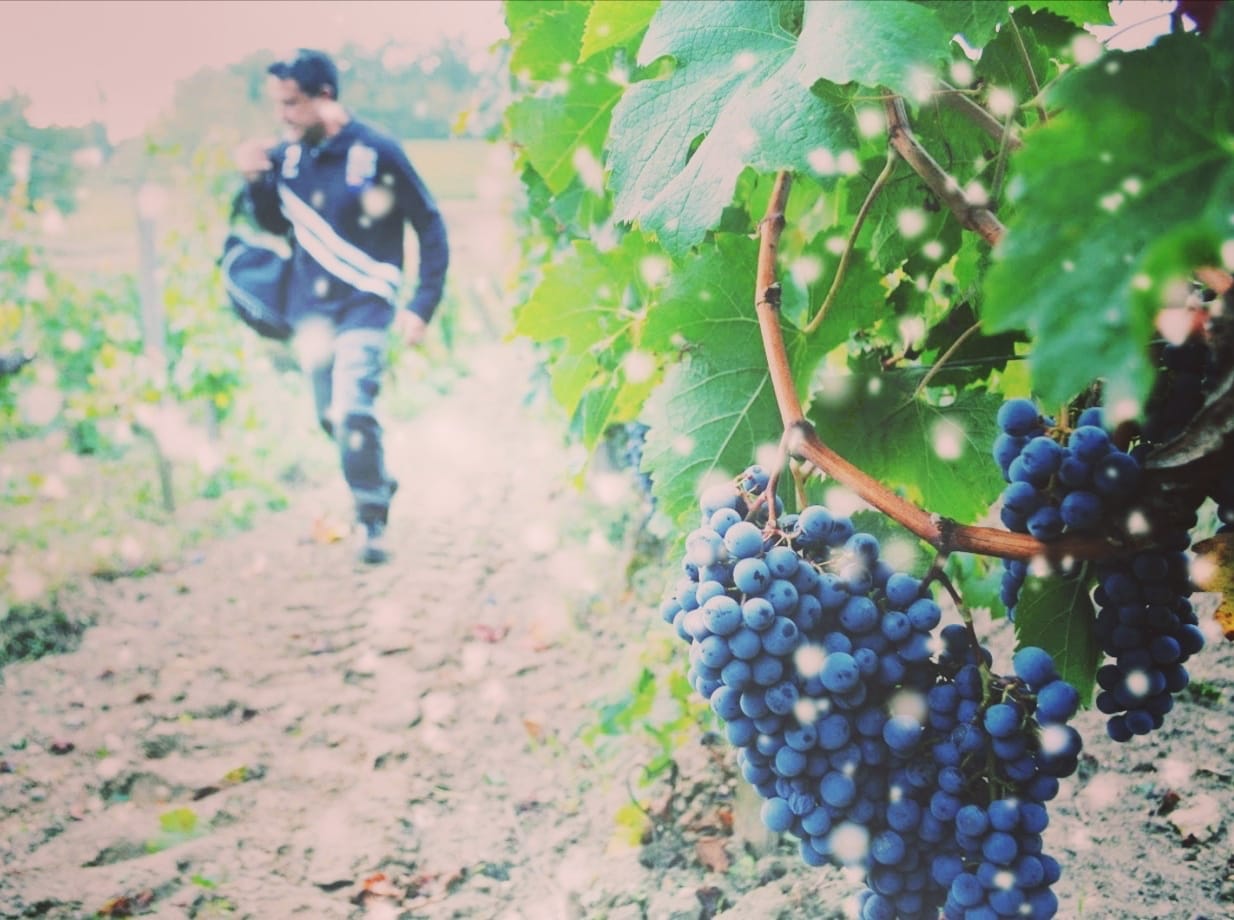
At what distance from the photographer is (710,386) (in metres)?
1.07

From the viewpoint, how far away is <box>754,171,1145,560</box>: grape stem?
65 centimetres

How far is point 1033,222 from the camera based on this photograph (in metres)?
0.43

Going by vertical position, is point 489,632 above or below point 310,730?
below

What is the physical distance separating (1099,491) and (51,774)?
2.58 m

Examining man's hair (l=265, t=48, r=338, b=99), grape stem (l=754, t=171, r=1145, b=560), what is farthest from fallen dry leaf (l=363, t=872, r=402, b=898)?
man's hair (l=265, t=48, r=338, b=99)

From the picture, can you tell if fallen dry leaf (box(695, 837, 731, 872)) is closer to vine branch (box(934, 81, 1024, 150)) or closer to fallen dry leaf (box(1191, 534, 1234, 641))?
fallen dry leaf (box(1191, 534, 1234, 641))

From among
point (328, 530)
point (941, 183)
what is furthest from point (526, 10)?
point (328, 530)

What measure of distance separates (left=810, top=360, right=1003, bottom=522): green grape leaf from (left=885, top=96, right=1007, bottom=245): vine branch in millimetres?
281

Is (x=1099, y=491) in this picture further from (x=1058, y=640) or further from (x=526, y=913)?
(x=526, y=913)

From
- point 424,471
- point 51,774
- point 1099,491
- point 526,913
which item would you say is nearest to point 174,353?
point 424,471

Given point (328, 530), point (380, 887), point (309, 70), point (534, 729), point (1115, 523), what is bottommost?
Result: point (328, 530)

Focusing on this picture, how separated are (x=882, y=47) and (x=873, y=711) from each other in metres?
0.56

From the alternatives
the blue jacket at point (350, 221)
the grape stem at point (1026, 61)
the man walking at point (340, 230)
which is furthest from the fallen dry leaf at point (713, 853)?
the blue jacket at point (350, 221)

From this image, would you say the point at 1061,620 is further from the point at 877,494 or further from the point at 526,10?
the point at 526,10
